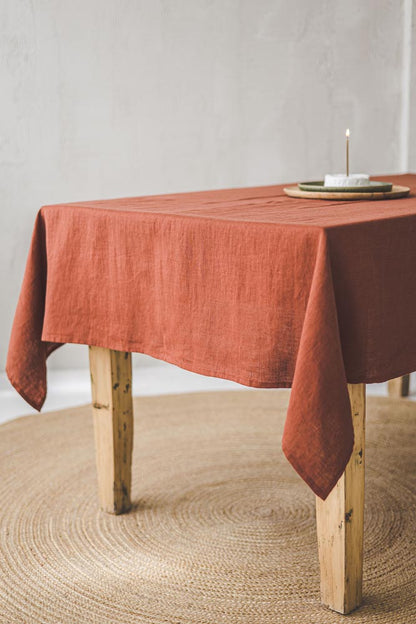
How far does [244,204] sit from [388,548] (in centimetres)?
80

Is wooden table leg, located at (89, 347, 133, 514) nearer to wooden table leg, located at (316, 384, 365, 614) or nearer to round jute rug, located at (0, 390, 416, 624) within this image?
round jute rug, located at (0, 390, 416, 624)

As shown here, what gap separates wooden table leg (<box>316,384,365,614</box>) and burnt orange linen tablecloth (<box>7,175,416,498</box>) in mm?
126

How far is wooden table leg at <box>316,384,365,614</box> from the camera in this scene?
4.66 ft

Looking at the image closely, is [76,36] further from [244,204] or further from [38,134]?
[244,204]

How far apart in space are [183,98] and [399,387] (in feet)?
4.85

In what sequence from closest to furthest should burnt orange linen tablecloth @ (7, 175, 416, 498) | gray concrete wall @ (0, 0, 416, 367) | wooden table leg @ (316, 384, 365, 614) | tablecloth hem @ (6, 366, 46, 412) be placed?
1. burnt orange linen tablecloth @ (7, 175, 416, 498)
2. wooden table leg @ (316, 384, 365, 614)
3. tablecloth hem @ (6, 366, 46, 412)
4. gray concrete wall @ (0, 0, 416, 367)

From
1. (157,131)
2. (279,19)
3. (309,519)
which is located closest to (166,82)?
(157,131)

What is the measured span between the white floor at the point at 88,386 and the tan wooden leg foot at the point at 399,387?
34mm

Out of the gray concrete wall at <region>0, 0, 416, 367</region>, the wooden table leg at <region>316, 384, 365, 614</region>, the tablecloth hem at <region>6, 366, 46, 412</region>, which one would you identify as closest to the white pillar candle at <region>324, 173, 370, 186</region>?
the wooden table leg at <region>316, 384, 365, 614</region>

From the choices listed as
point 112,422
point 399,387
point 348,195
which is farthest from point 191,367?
point 399,387

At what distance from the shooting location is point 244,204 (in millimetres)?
1692

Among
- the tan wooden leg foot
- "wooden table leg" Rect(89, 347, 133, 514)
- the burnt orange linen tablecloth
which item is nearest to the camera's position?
the burnt orange linen tablecloth

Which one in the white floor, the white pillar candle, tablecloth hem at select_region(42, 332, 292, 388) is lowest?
the white floor

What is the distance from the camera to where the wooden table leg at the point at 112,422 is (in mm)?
1796
